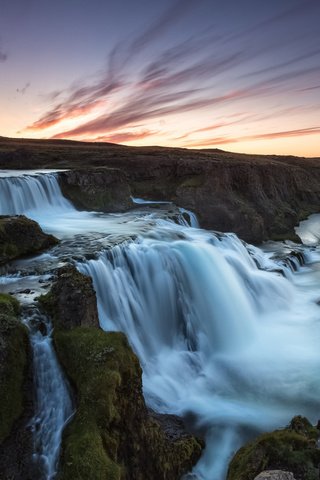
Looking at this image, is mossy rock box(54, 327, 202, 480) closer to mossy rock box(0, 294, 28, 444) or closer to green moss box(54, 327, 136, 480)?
green moss box(54, 327, 136, 480)

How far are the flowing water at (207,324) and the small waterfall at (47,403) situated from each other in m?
0.08

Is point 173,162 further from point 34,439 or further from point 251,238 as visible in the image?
point 34,439

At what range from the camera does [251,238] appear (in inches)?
1056

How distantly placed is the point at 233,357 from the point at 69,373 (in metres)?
6.47

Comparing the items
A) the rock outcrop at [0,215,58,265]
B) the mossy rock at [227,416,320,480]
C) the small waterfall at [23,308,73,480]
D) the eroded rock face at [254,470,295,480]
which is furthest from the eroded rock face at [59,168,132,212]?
the eroded rock face at [254,470,295,480]

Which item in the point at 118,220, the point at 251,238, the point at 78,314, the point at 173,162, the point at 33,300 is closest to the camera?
the point at 78,314

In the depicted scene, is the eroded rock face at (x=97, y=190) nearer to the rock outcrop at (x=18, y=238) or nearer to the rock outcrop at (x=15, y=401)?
the rock outcrop at (x=18, y=238)

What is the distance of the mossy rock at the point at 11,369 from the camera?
220 inches

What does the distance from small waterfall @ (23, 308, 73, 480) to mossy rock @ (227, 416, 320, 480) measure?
2.49 metres

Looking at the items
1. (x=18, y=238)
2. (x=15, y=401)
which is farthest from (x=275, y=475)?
(x=18, y=238)

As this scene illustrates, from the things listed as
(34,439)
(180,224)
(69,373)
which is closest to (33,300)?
(69,373)

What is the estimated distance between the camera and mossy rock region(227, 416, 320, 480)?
5.55 meters

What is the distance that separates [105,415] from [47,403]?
3.05 ft

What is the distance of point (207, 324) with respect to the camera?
41.3 ft
